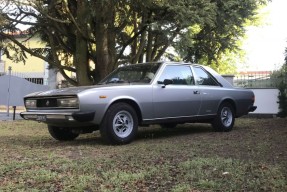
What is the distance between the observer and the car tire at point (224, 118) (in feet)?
32.4

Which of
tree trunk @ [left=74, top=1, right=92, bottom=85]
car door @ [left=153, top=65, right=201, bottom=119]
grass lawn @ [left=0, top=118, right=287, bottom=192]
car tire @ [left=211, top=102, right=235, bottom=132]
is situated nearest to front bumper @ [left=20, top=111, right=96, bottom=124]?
grass lawn @ [left=0, top=118, right=287, bottom=192]

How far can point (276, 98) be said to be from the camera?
50.4ft

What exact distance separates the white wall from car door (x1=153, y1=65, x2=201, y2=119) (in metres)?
6.74

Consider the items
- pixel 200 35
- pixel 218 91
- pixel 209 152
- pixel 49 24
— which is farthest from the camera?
pixel 200 35

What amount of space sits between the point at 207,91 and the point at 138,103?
2.15m

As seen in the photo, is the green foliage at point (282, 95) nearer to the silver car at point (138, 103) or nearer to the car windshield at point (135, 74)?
the silver car at point (138, 103)

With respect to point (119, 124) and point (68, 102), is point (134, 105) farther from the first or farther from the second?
point (68, 102)

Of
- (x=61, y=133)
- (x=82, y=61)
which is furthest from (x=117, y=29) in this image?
(x=61, y=133)

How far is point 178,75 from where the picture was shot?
9.25 metres

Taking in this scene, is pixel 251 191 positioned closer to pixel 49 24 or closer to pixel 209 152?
pixel 209 152

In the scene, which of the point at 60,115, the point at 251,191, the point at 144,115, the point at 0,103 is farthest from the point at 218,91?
the point at 0,103

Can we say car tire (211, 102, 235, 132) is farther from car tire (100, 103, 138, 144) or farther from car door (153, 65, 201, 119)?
car tire (100, 103, 138, 144)

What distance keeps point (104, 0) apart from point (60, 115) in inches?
136

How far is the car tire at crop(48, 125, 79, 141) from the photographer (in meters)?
8.85
